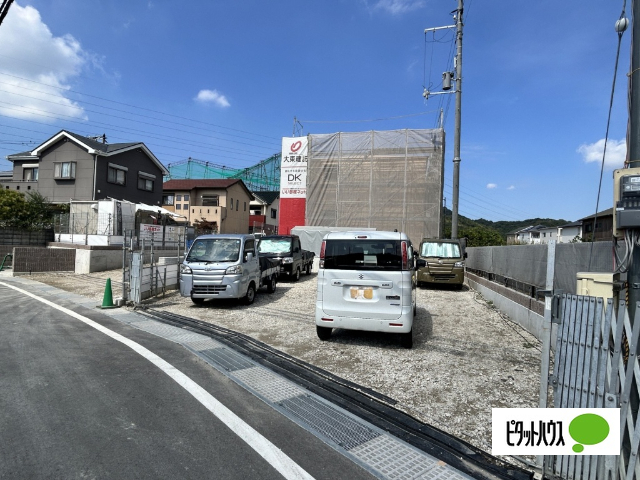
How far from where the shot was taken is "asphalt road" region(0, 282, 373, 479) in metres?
2.90

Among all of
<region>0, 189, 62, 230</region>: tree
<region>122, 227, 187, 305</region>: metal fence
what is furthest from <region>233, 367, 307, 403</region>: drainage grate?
<region>0, 189, 62, 230</region>: tree

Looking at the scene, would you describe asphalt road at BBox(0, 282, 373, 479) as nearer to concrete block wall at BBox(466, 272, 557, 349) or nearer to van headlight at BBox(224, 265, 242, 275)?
van headlight at BBox(224, 265, 242, 275)

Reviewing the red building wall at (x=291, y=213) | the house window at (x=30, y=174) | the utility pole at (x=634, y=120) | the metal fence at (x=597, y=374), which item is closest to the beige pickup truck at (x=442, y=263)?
the utility pole at (x=634, y=120)

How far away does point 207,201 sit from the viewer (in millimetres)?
42625

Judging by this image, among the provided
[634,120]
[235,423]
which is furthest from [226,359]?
[634,120]

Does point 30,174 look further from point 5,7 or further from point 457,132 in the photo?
point 457,132

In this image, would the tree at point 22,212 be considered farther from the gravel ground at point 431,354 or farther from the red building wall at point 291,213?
the red building wall at point 291,213

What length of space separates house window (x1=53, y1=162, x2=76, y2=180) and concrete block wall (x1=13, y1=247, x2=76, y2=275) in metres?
11.9

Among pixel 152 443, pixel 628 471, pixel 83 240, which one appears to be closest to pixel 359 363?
pixel 152 443

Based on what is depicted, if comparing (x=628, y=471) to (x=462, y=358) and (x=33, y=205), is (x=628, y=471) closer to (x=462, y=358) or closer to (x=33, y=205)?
(x=462, y=358)

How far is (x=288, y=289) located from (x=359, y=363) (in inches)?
323

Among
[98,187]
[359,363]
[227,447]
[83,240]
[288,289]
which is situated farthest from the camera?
[98,187]

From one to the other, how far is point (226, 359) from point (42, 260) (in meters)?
16.6

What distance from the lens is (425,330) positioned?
7.79 m
